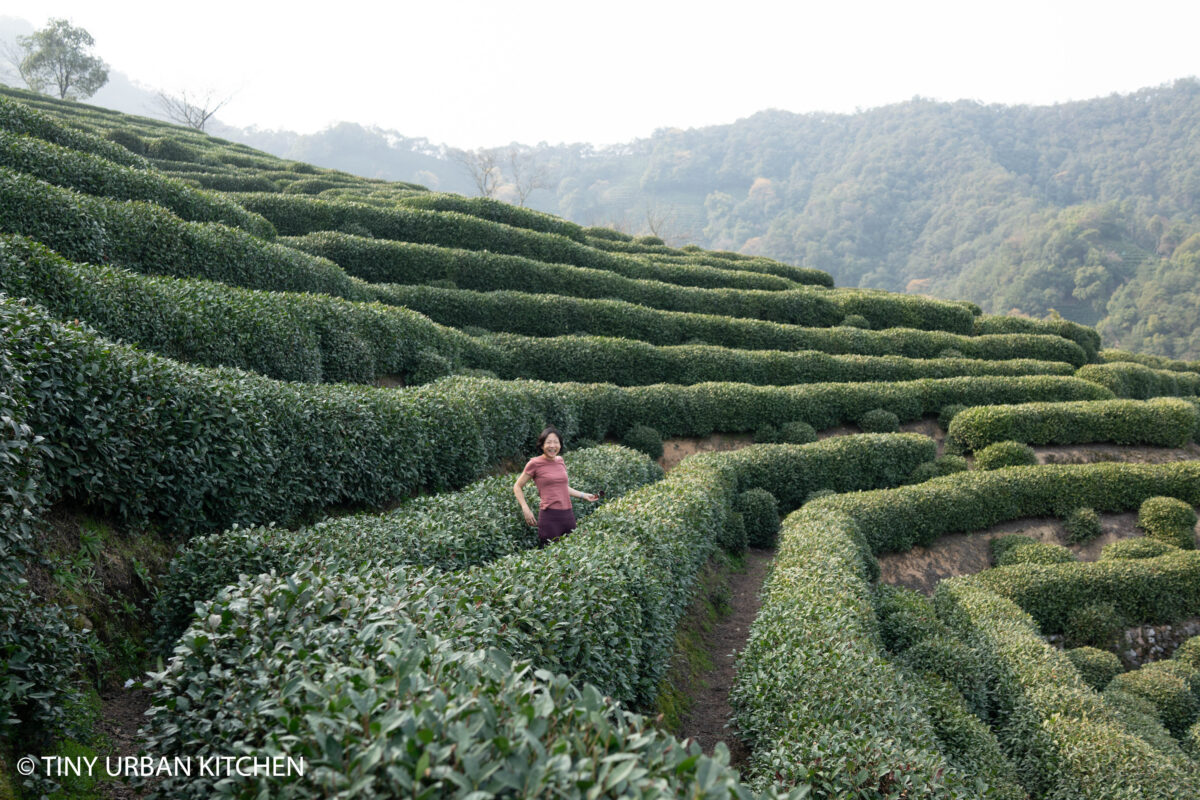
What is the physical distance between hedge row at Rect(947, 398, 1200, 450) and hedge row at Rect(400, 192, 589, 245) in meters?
20.8

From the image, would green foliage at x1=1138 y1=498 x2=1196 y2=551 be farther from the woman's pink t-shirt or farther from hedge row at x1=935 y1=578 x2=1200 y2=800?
the woman's pink t-shirt

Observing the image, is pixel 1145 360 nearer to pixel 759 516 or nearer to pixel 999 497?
pixel 999 497

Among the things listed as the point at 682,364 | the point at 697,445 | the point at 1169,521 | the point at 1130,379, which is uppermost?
the point at 1130,379

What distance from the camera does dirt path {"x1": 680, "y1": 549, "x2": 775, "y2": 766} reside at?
8491mm

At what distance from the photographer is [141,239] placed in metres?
13.9

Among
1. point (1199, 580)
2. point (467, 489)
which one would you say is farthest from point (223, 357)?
point (1199, 580)

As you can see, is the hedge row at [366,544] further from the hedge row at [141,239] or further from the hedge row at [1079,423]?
the hedge row at [1079,423]

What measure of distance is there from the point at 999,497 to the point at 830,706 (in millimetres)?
15711

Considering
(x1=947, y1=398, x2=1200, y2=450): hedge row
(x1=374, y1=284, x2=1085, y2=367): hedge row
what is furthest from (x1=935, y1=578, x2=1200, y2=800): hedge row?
(x1=374, y1=284, x2=1085, y2=367): hedge row

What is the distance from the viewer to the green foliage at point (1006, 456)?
22156 mm

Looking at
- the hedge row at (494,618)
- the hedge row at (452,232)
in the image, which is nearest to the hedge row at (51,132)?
the hedge row at (452,232)

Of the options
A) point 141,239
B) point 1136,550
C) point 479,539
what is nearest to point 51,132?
point 141,239

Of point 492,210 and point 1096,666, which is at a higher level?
point 492,210

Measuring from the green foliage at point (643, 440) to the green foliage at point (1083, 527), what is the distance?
41.2 feet
